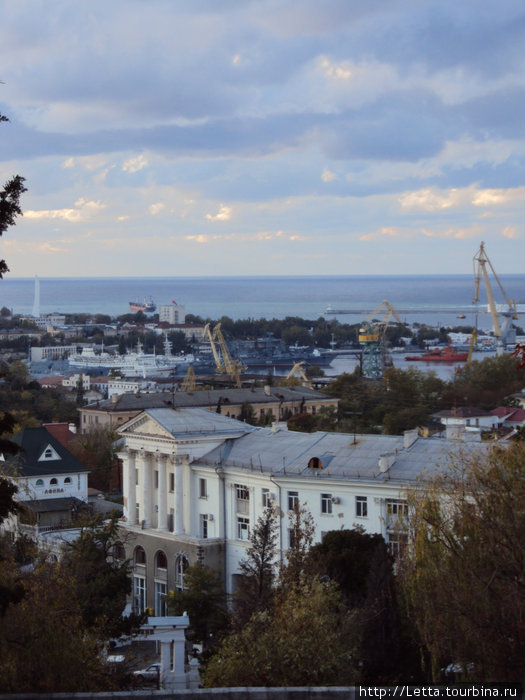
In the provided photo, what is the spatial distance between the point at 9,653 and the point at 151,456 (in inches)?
675

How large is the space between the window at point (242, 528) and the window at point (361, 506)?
10.1 feet

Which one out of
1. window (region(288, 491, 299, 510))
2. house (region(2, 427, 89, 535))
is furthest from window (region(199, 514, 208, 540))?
house (region(2, 427, 89, 535))

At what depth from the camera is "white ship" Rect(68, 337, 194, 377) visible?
479 ft

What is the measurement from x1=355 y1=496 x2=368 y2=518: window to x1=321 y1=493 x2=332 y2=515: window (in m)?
0.68

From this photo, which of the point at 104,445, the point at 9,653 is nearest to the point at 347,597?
the point at 9,653

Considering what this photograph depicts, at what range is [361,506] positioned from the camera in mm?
23984

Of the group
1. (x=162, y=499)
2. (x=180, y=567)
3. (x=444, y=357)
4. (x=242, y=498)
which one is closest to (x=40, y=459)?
(x=162, y=499)

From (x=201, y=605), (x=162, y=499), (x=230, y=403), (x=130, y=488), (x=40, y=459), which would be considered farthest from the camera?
(x=230, y=403)

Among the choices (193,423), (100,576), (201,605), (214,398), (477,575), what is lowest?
(201,605)

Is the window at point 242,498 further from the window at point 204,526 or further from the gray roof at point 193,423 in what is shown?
the gray roof at point 193,423

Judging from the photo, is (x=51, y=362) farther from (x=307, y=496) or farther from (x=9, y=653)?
(x=9, y=653)

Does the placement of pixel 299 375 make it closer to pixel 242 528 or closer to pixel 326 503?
pixel 242 528

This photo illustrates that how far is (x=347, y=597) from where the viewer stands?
1973 centimetres

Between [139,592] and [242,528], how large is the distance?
10.7ft
